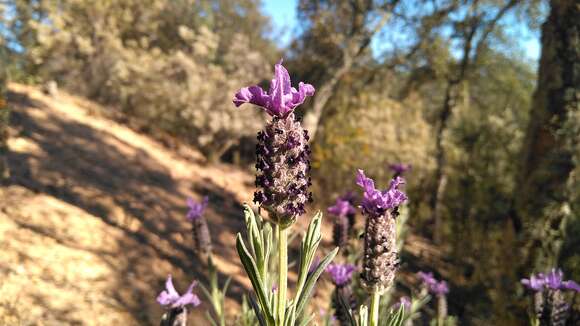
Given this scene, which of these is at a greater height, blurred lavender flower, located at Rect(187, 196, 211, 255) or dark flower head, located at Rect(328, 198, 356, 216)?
dark flower head, located at Rect(328, 198, 356, 216)

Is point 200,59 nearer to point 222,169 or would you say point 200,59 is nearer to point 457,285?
point 222,169

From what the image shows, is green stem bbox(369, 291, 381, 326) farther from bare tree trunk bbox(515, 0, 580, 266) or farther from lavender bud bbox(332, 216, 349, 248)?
bare tree trunk bbox(515, 0, 580, 266)

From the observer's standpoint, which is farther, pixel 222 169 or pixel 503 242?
pixel 222 169

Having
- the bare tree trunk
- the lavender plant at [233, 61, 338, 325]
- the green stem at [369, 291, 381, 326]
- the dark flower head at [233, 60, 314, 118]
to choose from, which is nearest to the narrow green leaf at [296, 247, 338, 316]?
the lavender plant at [233, 61, 338, 325]

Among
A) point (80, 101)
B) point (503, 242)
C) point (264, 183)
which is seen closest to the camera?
point (264, 183)

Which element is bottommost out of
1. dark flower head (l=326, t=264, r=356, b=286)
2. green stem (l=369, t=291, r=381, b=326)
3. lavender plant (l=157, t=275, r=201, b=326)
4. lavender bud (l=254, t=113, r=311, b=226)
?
lavender plant (l=157, t=275, r=201, b=326)

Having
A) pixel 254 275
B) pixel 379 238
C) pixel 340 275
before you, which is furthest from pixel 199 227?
pixel 254 275

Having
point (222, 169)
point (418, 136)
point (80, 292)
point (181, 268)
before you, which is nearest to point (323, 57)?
point (418, 136)
